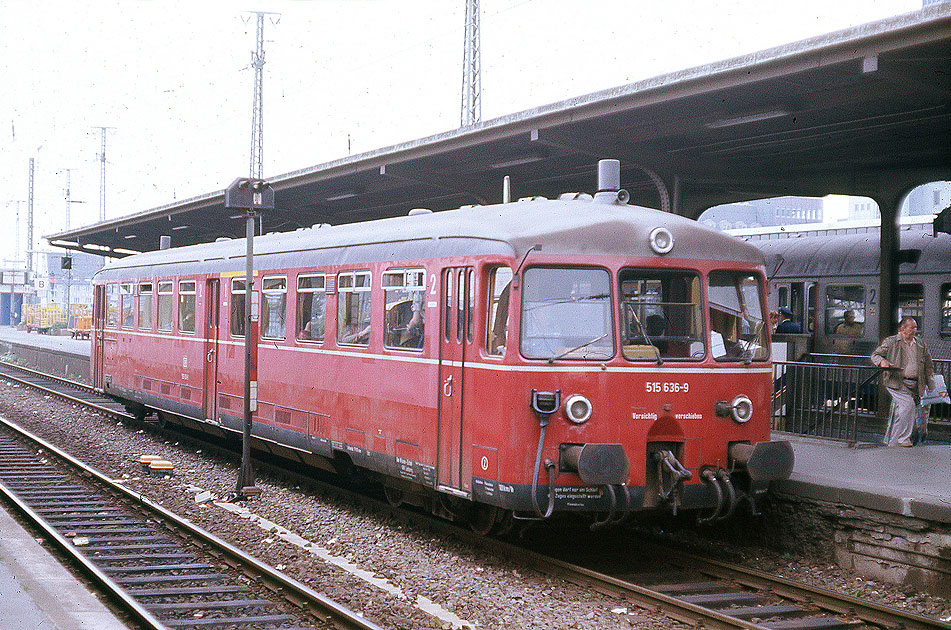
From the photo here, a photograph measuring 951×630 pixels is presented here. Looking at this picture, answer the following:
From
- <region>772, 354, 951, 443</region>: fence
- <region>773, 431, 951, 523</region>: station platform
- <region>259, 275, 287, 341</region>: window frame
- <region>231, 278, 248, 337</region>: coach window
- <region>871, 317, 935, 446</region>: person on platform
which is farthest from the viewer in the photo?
<region>231, 278, 248, 337</region>: coach window

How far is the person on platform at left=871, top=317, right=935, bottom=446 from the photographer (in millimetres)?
11531

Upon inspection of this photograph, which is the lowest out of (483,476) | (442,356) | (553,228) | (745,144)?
(483,476)

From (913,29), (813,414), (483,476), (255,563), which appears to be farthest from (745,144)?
(255,563)

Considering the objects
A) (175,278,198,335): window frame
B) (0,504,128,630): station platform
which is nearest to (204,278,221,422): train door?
(175,278,198,335): window frame

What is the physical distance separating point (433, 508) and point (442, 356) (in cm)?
174

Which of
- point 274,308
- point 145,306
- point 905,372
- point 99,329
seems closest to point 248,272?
point 274,308

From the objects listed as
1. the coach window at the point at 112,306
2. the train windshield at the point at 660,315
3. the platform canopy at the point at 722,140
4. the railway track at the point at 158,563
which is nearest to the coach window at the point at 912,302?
the platform canopy at the point at 722,140

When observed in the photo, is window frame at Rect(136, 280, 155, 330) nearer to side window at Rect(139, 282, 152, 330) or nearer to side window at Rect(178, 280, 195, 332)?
side window at Rect(139, 282, 152, 330)

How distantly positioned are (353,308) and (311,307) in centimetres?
112

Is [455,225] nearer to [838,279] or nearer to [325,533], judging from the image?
[325,533]

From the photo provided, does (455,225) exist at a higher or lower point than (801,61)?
lower

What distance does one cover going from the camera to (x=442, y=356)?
8.89 m

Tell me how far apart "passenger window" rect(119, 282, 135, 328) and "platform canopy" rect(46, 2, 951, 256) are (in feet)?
12.6

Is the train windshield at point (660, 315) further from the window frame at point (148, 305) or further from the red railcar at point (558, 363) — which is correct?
the window frame at point (148, 305)
